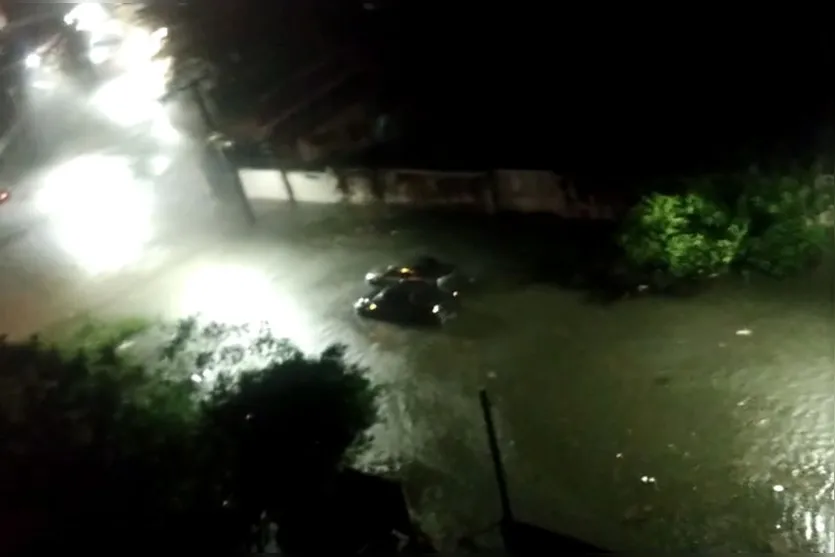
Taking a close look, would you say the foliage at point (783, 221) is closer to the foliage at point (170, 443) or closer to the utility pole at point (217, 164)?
the foliage at point (170, 443)

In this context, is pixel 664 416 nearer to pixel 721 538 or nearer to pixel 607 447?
pixel 607 447

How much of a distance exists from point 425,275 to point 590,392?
50.1 inches

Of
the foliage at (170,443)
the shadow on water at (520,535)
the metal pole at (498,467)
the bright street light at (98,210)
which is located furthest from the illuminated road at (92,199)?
the shadow on water at (520,535)

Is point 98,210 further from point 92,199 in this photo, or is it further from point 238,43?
point 238,43

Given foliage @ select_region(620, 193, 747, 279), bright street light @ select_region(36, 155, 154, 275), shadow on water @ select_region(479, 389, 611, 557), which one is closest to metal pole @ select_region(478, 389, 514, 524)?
shadow on water @ select_region(479, 389, 611, 557)

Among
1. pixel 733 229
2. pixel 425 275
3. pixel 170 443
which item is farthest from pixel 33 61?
pixel 733 229

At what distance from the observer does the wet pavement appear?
17.1ft

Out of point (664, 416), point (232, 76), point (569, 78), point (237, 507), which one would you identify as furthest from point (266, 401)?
point (569, 78)

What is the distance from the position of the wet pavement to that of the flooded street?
0.04ft

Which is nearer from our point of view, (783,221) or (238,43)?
(783,221)

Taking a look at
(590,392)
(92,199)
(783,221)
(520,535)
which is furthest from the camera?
(92,199)

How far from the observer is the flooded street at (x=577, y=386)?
518 cm

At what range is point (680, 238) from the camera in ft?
21.5

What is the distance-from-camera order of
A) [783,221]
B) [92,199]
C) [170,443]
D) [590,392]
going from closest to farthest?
1. [170,443]
2. [590,392]
3. [783,221]
4. [92,199]
